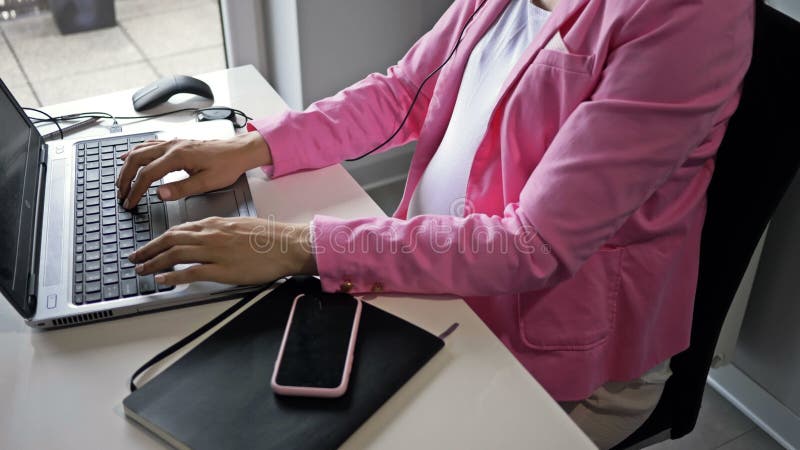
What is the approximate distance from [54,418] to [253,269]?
0.80ft

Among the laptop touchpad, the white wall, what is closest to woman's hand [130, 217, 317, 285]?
the laptop touchpad

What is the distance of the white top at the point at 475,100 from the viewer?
0.95 m

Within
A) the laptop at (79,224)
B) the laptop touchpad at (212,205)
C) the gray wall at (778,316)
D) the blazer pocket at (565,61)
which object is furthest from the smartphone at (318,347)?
the gray wall at (778,316)

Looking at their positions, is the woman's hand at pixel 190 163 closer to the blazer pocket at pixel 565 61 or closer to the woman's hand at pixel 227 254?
the woman's hand at pixel 227 254

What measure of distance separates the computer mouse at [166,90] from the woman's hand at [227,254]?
18.5 inches

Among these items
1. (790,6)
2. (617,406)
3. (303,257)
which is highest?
(790,6)

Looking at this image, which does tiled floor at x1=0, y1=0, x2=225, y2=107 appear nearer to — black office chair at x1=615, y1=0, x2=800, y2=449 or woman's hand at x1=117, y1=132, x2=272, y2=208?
woman's hand at x1=117, y1=132, x2=272, y2=208

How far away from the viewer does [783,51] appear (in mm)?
768

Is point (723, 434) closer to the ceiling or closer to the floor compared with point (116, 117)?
closer to the floor

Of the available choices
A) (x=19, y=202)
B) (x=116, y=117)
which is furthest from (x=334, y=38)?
(x=19, y=202)

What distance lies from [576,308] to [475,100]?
31 cm

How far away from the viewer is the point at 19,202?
2.88 ft

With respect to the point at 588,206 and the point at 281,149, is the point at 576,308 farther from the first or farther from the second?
the point at 281,149

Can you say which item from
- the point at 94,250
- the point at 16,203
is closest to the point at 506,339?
the point at 94,250
